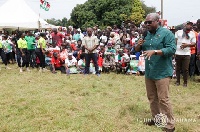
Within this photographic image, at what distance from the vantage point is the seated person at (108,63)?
38.0 feet

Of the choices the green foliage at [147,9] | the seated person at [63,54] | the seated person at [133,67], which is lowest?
the seated person at [133,67]

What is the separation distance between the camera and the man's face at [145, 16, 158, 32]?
451 cm

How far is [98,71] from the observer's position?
1073cm

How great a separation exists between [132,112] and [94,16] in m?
42.6

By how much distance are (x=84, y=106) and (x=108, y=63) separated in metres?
5.50

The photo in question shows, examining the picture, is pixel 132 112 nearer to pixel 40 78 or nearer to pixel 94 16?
pixel 40 78

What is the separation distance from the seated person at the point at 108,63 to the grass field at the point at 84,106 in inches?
84.8

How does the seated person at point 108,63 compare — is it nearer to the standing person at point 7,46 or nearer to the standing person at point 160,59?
the standing person at point 7,46

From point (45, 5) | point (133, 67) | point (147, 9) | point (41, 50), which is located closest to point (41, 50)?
point (41, 50)

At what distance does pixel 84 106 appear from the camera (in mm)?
6234

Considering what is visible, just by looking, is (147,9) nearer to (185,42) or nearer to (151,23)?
(185,42)

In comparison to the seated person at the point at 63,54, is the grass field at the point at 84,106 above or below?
below

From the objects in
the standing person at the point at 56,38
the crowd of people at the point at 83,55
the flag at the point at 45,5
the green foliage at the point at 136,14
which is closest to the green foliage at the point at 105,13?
the green foliage at the point at 136,14

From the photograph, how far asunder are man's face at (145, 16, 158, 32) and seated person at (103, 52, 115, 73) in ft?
23.0
